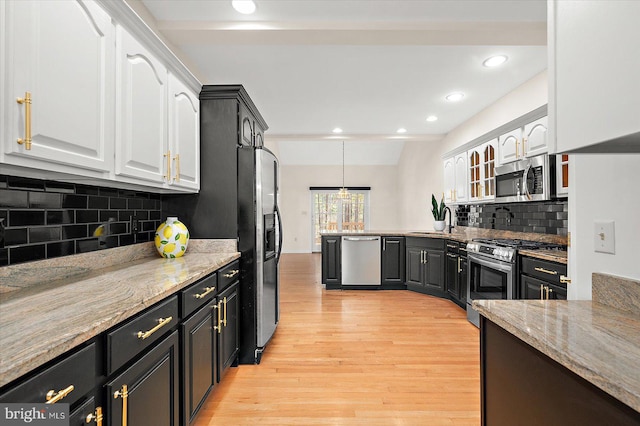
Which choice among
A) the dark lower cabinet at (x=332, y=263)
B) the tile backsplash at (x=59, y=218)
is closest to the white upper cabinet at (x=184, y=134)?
the tile backsplash at (x=59, y=218)

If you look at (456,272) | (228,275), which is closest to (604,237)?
(228,275)

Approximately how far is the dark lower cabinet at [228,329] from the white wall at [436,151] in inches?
144

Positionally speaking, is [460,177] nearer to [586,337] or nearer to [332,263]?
[332,263]

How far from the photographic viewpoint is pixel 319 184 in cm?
1034

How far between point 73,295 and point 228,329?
4.01ft

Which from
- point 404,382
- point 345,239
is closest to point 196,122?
point 404,382

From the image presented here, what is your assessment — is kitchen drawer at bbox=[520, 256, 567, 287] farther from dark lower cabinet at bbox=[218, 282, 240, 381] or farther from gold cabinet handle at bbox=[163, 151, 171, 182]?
gold cabinet handle at bbox=[163, 151, 171, 182]

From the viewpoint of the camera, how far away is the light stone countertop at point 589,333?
0.69 meters

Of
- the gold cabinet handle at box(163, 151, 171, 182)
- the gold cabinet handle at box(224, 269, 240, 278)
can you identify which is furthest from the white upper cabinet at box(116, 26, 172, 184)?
the gold cabinet handle at box(224, 269, 240, 278)

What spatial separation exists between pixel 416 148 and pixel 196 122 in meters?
6.54

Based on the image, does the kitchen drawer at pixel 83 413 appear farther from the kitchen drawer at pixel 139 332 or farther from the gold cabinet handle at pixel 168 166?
the gold cabinet handle at pixel 168 166

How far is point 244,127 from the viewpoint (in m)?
2.87

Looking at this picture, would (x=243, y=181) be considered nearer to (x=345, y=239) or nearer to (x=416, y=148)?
(x=345, y=239)

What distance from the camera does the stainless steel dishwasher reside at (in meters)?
5.16
